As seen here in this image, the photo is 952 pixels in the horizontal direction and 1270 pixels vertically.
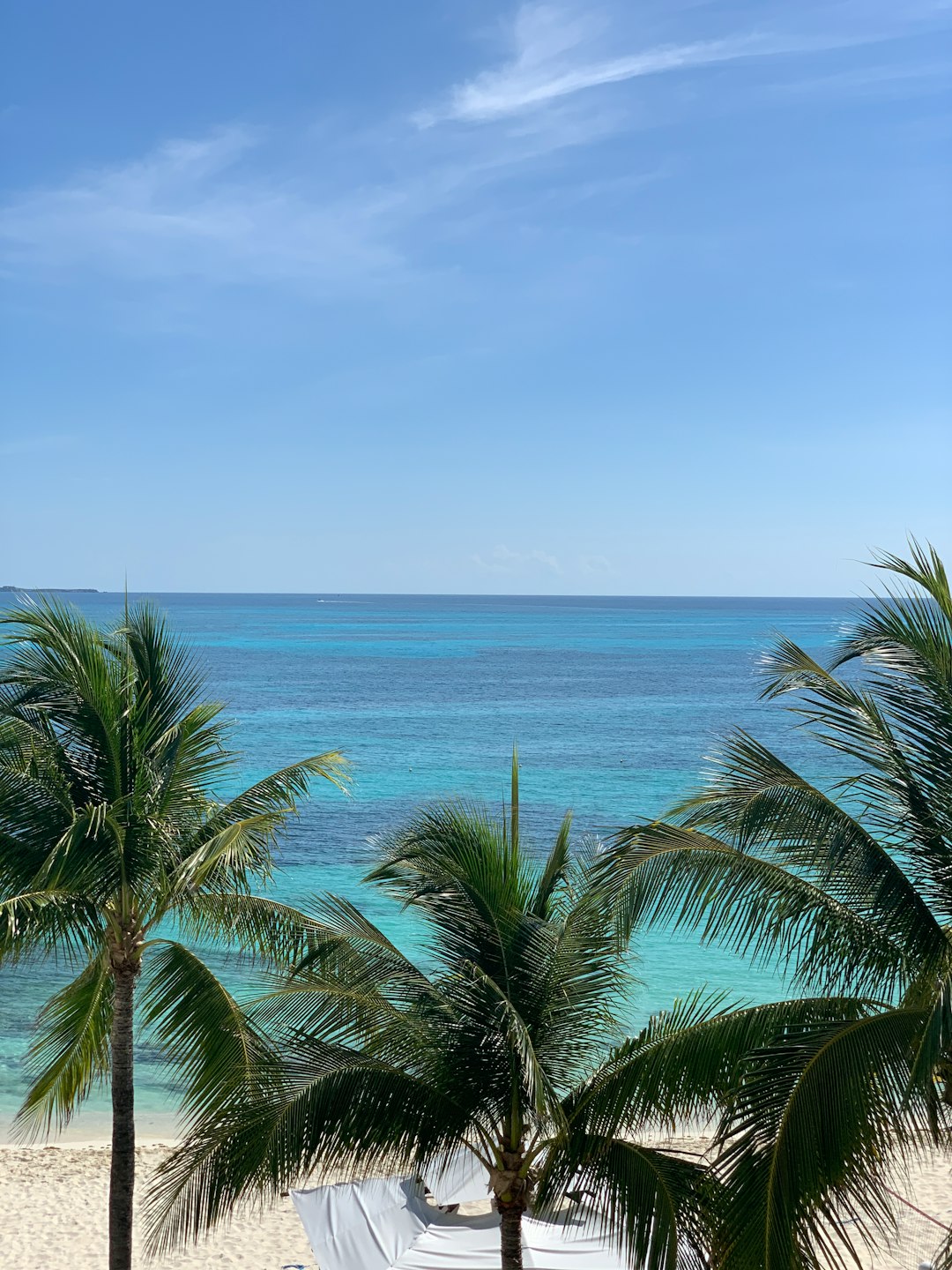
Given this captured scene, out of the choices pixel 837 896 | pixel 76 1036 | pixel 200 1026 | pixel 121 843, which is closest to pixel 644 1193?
pixel 837 896

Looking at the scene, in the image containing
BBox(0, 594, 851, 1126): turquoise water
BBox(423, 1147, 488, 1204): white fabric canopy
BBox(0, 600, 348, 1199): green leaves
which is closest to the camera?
BBox(0, 600, 348, 1199): green leaves

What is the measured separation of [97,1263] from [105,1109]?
650 cm

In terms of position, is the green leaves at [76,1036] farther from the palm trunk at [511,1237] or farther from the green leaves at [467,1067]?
the palm trunk at [511,1237]

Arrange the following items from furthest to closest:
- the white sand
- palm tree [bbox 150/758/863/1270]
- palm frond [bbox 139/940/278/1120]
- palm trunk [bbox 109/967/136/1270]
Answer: the white sand < palm trunk [bbox 109/967/136/1270] < palm frond [bbox 139/940/278/1120] < palm tree [bbox 150/758/863/1270]

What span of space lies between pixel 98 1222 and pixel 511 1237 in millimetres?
8058

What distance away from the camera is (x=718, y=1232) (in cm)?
621

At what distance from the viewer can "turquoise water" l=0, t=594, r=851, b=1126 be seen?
2489cm

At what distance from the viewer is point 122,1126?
28.5 ft

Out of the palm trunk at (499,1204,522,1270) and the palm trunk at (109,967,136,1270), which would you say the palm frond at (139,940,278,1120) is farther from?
the palm trunk at (499,1204,522,1270)

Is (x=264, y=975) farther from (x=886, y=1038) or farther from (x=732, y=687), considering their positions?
(x=732, y=687)

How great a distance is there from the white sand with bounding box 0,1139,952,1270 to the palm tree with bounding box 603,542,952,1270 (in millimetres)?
6445

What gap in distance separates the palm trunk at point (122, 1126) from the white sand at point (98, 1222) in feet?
11.6

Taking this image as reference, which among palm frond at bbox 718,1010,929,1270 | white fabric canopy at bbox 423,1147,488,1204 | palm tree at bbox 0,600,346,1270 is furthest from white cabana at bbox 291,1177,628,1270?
palm frond at bbox 718,1010,929,1270

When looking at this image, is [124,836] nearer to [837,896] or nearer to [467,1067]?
[467,1067]
